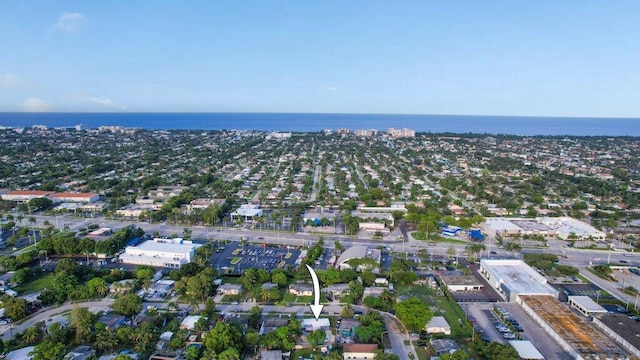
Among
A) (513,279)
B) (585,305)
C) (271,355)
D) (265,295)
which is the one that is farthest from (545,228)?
(271,355)

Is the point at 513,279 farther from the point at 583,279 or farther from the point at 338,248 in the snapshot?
the point at 338,248

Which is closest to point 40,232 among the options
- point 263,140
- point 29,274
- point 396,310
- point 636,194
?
point 29,274

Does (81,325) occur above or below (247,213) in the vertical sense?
below

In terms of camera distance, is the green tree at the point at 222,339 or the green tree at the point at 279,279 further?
the green tree at the point at 279,279

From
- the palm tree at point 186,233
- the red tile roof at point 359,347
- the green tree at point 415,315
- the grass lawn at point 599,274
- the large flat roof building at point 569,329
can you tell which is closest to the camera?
the red tile roof at point 359,347

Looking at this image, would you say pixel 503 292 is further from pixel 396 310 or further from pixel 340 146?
pixel 340 146

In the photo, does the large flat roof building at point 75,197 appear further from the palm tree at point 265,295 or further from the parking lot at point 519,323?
the parking lot at point 519,323

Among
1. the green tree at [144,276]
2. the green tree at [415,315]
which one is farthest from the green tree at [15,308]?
the green tree at [415,315]
